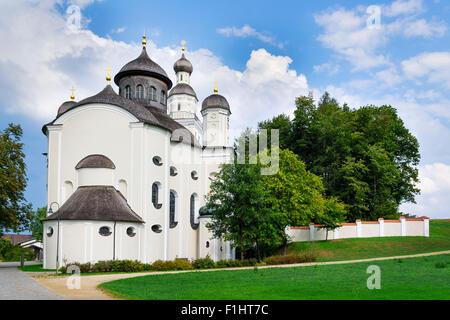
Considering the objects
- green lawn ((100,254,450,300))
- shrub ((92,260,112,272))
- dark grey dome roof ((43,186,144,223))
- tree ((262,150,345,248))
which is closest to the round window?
dark grey dome roof ((43,186,144,223))

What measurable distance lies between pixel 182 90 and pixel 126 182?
82.4ft

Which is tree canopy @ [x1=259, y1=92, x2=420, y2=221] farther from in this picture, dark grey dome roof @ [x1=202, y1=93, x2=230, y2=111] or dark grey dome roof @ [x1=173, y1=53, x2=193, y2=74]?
dark grey dome roof @ [x1=173, y1=53, x2=193, y2=74]

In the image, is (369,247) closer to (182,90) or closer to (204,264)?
(204,264)

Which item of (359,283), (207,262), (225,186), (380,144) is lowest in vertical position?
(207,262)

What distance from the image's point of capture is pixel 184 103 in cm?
5341

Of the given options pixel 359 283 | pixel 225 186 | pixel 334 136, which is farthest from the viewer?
pixel 334 136

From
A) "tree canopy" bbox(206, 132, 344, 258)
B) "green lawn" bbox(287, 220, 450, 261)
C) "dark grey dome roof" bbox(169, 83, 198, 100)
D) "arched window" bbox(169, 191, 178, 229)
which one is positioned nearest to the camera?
"tree canopy" bbox(206, 132, 344, 258)

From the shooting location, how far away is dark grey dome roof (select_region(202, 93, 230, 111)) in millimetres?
43688

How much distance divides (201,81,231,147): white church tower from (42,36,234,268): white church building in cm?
237

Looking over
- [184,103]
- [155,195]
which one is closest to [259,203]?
[155,195]

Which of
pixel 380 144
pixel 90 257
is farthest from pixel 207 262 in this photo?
pixel 380 144
